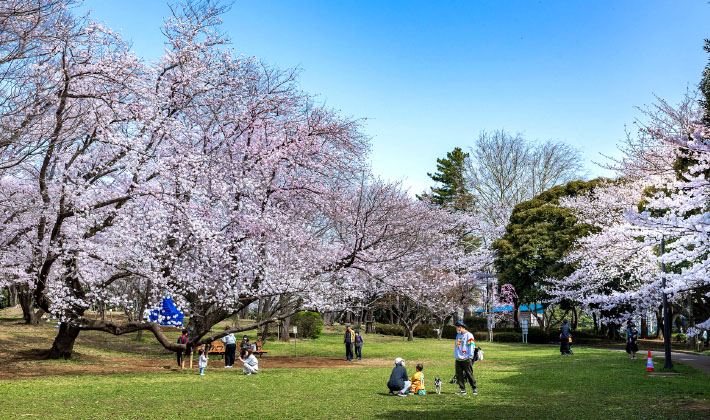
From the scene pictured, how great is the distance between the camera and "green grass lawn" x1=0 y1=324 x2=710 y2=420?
9789 millimetres

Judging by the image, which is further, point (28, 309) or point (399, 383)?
point (28, 309)

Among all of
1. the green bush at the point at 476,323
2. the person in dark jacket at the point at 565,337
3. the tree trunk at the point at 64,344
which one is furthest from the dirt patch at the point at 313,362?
the green bush at the point at 476,323

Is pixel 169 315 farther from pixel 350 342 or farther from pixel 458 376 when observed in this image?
pixel 458 376

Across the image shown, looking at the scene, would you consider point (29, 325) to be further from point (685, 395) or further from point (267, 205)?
point (685, 395)

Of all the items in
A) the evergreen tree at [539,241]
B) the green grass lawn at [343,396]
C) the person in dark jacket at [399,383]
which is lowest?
the green grass lawn at [343,396]

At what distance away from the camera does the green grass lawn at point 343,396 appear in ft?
32.1

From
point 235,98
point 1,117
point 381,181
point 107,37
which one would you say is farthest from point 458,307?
point 1,117

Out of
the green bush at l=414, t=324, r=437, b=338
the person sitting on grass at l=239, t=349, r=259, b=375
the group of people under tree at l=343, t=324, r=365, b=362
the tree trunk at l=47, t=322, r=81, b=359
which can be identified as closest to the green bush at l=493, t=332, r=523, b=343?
the green bush at l=414, t=324, r=437, b=338

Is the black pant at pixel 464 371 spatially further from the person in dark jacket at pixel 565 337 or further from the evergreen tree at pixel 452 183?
the evergreen tree at pixel 452 183

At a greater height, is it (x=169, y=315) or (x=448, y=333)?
(x=169, y=315)

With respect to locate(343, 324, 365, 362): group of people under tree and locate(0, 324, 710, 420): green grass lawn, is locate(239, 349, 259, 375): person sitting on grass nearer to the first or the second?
locate(0, 324, 710, 420): green grass lawn

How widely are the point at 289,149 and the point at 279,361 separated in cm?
855

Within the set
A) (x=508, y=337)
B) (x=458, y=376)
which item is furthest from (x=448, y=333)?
(x=458, y=376)

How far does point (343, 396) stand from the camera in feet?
39.9
